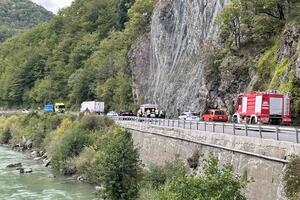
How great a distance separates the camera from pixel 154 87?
2867 inches

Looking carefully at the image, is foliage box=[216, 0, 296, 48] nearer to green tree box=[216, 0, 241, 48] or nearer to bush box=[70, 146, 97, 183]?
green tree box=[216, 0, 241, 48]

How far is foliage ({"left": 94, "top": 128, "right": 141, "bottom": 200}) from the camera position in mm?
29750

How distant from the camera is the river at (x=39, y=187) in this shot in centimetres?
3487

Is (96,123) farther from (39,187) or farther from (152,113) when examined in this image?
(39,187)

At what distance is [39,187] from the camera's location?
3875cm

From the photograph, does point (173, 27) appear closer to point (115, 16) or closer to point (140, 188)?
point (140, 188)

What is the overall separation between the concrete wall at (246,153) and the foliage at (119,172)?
326 centimetres

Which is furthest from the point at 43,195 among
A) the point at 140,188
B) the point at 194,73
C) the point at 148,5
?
the point at 148,5

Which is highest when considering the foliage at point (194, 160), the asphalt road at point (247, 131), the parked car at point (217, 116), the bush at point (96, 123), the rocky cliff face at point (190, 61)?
the rocky cliff face at point (190, 61)

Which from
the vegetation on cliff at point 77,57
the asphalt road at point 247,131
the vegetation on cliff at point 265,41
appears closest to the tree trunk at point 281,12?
the vegetation on cliff at point 265,41

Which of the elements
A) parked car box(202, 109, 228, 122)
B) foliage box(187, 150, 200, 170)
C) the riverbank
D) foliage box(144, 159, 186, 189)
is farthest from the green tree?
foliage box(187, 150, 200, 170)

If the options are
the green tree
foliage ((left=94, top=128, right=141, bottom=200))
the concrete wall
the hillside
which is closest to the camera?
the concrete wall

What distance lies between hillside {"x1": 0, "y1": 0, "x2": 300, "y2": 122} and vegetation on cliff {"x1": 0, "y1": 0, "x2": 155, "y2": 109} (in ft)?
0.85

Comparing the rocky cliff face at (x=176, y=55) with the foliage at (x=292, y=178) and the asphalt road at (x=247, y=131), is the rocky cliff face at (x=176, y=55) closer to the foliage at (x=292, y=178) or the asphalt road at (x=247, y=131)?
the asphalt road at (x=247, y=131)
